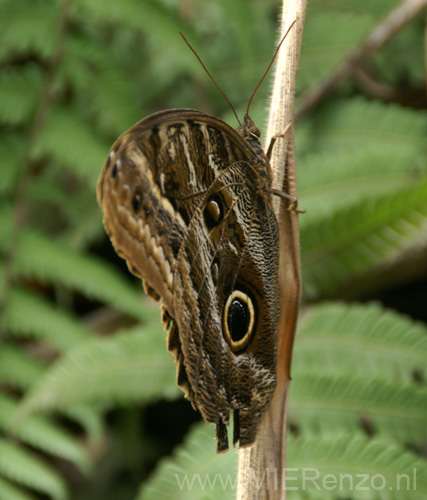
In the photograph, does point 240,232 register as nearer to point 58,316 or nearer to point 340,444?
point 340,444

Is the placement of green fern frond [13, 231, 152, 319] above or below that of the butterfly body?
below

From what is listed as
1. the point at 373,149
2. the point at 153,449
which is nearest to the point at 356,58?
the point at 373,149

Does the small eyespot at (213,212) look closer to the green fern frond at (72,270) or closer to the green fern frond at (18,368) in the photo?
the green fern frond at (72,270)

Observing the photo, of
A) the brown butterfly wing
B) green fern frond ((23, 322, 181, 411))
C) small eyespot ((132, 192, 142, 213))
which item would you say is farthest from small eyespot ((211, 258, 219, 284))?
green fern frond ((23, 322, 181, 411))

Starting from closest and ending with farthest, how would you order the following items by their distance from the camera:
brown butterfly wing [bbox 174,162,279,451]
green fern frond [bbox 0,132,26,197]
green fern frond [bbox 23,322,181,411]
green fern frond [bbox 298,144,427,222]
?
brown butterfly wing [bbox 174,162,279,451] → green fern frond [bbox 23,322,181,411] → green fern frond [bbox 298,144,427,222] → green fern frond [bbox 0,132,26,197]

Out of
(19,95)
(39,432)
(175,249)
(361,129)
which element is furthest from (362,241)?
(19,95)

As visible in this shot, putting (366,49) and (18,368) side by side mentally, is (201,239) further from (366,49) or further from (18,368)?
(366,49)

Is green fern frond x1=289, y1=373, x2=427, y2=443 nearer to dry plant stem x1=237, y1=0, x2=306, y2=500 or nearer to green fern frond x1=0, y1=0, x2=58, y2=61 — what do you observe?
dry plant stem x1=237, y1=0, x2=306, y2=500
